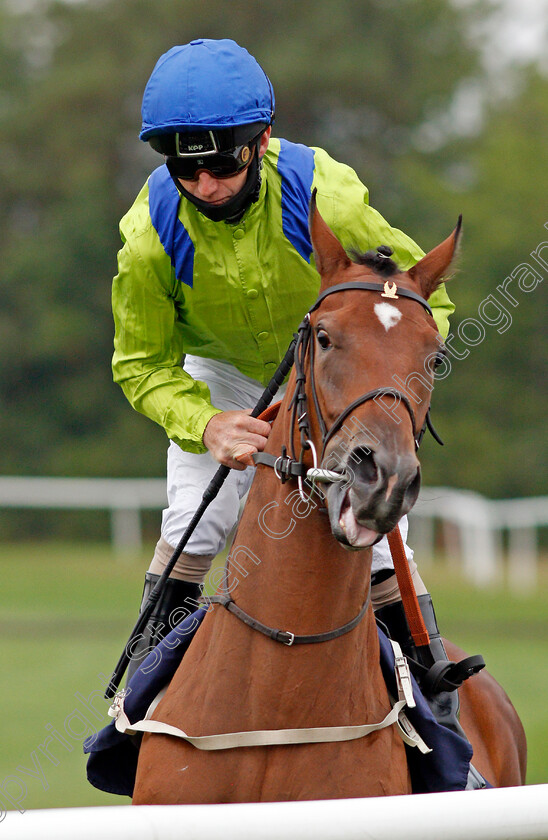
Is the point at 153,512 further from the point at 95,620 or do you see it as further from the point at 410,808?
the point at 410,808

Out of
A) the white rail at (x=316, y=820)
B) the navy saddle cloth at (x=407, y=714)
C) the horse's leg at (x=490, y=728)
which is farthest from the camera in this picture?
the horse's leg at (x=490, y=728)

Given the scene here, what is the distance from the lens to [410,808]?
201 centimetres

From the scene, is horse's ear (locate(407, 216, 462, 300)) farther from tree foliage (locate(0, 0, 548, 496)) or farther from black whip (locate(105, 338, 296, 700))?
tree foliage (locate(0, 0, 548, 496))

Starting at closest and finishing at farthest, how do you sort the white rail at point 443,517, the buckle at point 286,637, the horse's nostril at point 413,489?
the horse's nostril at point 413,489
the buckle at point 286,637
the white rail at point 443,517

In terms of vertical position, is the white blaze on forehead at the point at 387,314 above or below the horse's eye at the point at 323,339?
above

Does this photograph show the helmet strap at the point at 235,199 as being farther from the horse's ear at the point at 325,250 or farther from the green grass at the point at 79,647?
the green grass at the point at 79,647

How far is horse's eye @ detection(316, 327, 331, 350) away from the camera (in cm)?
284

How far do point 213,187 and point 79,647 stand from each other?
810 centimetres

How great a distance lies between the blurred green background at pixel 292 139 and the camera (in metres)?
24.7

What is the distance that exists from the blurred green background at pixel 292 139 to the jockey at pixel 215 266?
18.7 meters

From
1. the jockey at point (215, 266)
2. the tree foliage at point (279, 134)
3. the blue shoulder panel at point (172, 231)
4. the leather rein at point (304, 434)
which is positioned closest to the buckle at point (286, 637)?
the leather rein at point (304, 434)

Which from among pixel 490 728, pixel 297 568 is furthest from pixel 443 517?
pixel 297 568

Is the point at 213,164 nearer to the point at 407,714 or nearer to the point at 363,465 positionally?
the point at 363,465

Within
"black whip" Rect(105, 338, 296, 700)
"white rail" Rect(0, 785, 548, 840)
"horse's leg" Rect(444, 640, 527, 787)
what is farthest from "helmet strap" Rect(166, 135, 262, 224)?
"white rail" Rect(0, 785, 548, 840)
